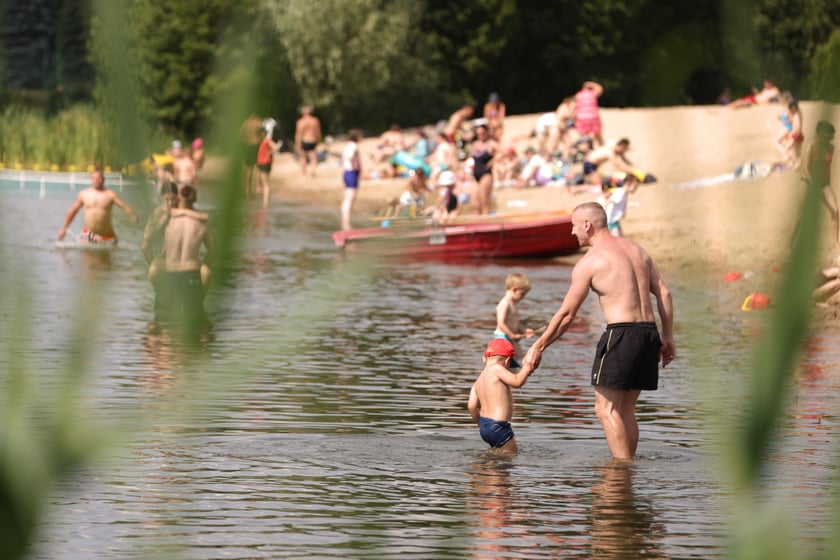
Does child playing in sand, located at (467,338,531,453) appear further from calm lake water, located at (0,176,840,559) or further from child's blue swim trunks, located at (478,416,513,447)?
calm lake water, located at (0,176,840,559)

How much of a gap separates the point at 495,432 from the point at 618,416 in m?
0.92

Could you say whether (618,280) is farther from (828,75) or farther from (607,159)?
(607,159)

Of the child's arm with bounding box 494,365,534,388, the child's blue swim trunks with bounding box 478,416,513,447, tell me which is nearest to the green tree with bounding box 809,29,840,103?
the child's arm with bounding box 494,365,534,388

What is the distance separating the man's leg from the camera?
1002cm

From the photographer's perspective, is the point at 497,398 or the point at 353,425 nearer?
the point at 497,398

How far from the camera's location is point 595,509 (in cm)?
910

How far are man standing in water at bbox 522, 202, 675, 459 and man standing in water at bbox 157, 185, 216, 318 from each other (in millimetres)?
7923

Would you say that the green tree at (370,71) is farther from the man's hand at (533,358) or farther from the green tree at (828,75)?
the green tree at (828,75)

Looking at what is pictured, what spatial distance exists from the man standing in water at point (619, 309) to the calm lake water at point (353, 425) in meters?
0.47

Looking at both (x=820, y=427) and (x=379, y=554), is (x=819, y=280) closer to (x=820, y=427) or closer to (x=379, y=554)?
(x=379, y=554)

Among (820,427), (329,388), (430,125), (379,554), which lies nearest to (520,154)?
(430,125)

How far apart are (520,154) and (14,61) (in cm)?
4546

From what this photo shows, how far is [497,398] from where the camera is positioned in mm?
10648

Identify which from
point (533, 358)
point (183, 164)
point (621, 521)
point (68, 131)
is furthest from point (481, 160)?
point (183, 164)
